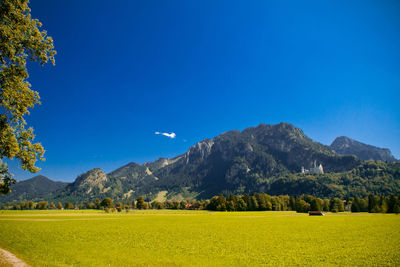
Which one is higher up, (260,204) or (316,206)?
(316,206)

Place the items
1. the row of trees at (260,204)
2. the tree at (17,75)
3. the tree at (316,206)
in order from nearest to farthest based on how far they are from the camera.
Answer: the tree at (17,75), the tree at (316,206), the row of trees at (260,204)

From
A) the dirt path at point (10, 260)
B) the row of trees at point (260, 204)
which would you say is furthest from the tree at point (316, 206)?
the dirt path at point (10, 260)

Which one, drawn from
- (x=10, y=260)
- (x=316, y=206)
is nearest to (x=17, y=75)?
(x=10, y=260)

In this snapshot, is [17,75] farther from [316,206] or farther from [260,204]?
[260,204]

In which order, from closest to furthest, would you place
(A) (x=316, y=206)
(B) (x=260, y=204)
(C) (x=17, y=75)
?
(C) (x=17, y=75) < (A) (x=316, y=206) < (B) (x=260, y=204)

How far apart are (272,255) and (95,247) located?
21.7m

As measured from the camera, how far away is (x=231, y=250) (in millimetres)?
24703

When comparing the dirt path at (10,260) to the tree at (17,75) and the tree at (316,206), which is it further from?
the tree at (316,206)

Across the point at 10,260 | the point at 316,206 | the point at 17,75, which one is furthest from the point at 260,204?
the point at 17,75

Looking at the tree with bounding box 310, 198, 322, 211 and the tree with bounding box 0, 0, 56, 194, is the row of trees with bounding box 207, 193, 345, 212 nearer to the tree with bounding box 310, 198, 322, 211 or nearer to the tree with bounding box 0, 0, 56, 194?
the tree with bounding box 310, 198, 322, 211

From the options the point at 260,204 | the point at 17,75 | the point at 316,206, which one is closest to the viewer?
the point at 17,75

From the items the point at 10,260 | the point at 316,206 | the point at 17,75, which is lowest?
the point at 316,206

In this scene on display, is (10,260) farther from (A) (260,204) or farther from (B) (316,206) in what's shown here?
(A) (260,204)

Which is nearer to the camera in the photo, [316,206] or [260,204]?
[316,206]
